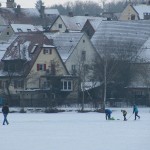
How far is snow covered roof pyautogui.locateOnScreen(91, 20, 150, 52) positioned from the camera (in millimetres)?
79188

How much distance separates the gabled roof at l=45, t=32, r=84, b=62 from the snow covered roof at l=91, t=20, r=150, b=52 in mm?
5141

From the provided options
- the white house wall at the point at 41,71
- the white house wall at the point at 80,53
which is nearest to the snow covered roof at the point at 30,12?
the white house wall at the point at 80,53

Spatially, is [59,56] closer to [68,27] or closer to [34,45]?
[34,45]

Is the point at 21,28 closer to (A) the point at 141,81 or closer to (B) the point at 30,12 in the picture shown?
(B) the point at 30,12

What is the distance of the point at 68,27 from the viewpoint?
10906 centimetres

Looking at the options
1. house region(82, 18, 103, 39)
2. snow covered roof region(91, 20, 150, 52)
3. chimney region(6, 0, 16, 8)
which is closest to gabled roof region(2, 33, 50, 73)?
snow covered roof region(91, 20, 150, 52)
